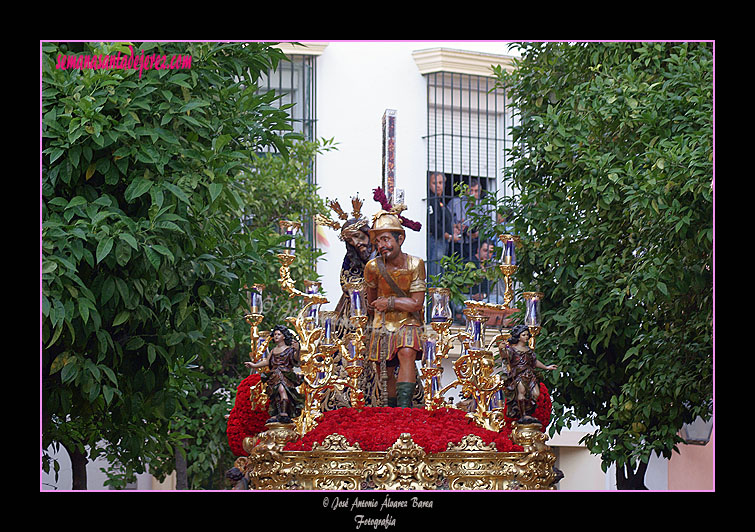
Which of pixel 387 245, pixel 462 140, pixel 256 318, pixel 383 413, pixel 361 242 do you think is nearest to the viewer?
pixel 383 413

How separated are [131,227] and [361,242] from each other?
12.2ft

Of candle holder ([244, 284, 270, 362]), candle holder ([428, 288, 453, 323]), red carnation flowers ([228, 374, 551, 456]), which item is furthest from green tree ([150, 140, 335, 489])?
candle holder ([428, 288, 453, 323])

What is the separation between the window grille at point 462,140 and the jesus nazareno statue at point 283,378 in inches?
419

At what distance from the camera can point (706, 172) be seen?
998 centimetres

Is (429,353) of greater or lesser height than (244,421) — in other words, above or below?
above

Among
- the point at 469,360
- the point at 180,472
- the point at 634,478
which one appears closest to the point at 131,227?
the point at 469,360

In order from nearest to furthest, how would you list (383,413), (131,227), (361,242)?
(131,227) < (383,413) < (361,242)

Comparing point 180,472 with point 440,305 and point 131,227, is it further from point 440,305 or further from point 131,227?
point 131,227

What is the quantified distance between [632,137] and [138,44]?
6165 millimetres

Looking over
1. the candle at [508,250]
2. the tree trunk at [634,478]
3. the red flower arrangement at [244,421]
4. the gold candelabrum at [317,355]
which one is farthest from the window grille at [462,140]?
the gold candelabrum at [317,355]

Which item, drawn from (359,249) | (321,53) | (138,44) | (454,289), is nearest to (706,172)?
(359,249)

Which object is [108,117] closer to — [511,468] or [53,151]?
[53,151]

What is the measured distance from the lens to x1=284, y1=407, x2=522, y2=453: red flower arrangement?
9.72m

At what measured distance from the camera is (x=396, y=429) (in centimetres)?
994
